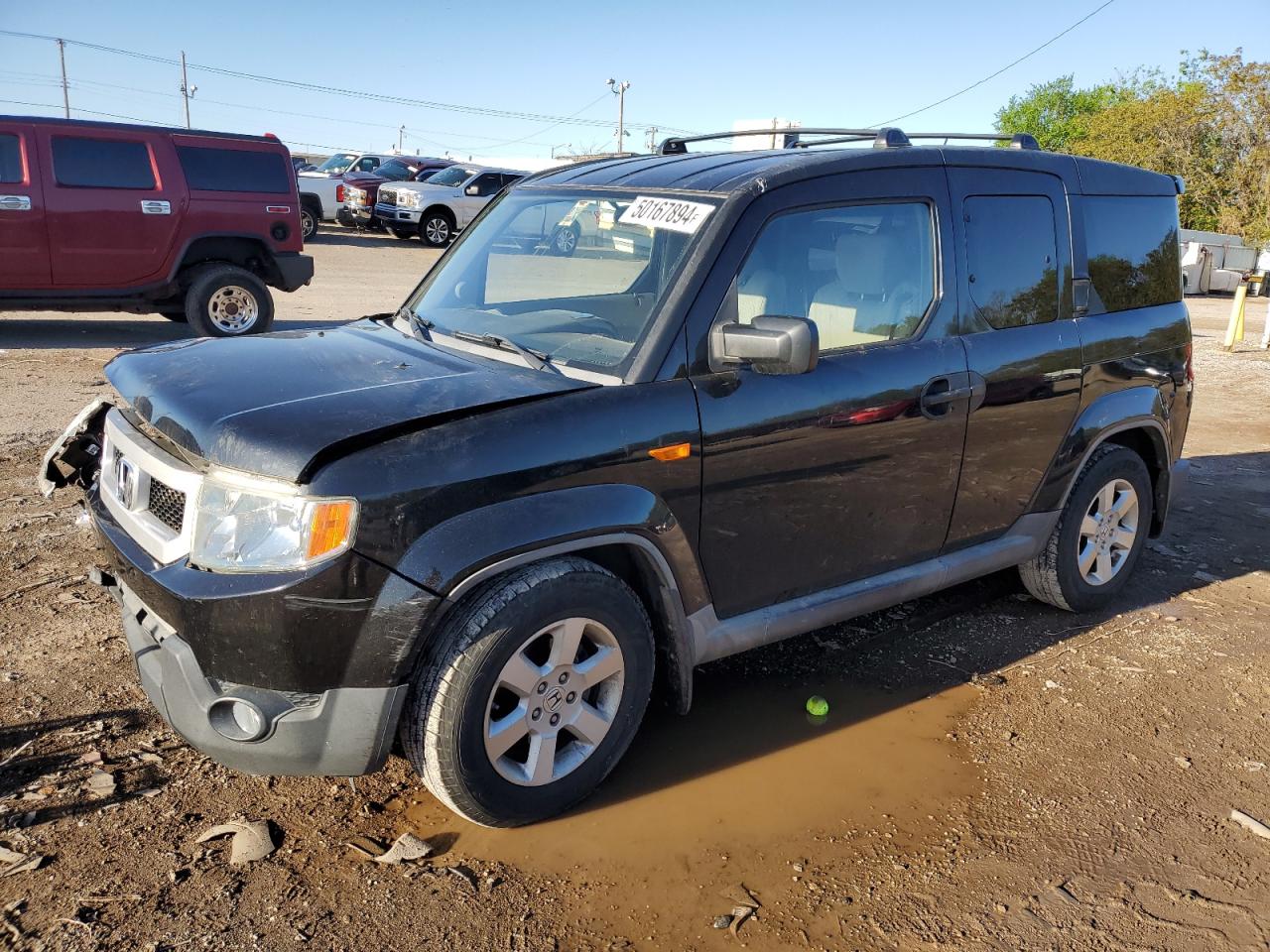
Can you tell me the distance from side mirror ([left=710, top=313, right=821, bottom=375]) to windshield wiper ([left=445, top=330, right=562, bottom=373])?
527 millimetres

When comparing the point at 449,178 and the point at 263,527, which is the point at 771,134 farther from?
the point at 449,178

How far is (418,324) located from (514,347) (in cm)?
61

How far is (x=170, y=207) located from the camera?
33.4 ft

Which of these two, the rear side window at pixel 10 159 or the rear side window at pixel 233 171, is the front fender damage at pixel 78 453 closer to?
the rear side window at pixel 10 159

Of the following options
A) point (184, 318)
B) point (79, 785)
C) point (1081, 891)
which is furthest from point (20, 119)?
point (1081, 891)

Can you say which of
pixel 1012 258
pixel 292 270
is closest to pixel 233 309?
pixel 292 270

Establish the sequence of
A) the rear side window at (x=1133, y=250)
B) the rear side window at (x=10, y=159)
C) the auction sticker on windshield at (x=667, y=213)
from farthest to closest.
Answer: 1. the rear side window at (x=10, y=159)
2. the rear side window at (x=1133, y=250)
3. the auction sticker on windshield at (x=667, y=213)

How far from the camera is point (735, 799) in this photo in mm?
3307

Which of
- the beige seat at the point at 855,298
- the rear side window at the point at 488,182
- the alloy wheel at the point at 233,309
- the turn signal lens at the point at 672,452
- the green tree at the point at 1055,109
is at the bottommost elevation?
the alloy wheel at the point at 233,309

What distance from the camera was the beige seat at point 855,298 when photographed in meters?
3.67

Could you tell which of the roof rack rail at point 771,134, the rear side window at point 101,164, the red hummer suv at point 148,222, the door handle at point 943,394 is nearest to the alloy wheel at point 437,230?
the red hummer suv at point 148,222

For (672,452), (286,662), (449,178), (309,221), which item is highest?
(449,178)

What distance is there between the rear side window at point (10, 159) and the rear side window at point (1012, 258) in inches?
356

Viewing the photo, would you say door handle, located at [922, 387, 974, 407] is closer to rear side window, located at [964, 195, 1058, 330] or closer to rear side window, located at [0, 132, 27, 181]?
rear side window, located at [964, 195, 1058, 330]
